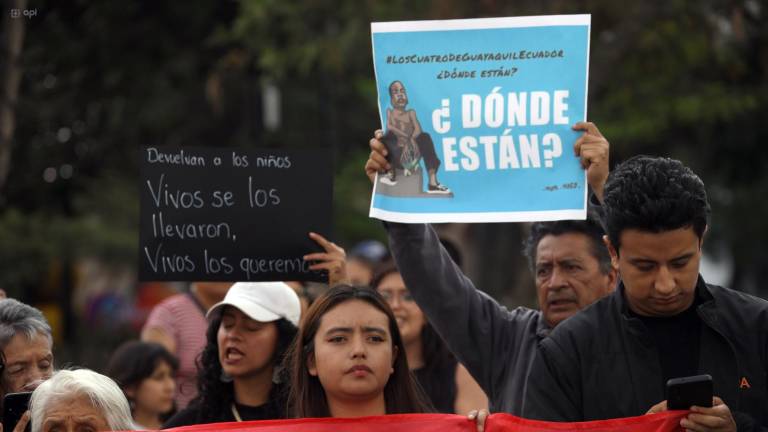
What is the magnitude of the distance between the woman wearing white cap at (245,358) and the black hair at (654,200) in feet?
6.61

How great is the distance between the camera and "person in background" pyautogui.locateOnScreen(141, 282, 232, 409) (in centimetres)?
763

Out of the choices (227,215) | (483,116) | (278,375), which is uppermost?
(483,116)

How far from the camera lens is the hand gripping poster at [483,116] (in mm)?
4980

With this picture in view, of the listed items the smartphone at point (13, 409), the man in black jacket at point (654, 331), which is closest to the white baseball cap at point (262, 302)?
the smartphone at point (13, 409)

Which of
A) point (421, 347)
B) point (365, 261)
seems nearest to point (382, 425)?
point (421, 347)

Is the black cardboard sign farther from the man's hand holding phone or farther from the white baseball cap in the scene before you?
the man's hand holding phone

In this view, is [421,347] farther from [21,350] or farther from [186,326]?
[21,350]

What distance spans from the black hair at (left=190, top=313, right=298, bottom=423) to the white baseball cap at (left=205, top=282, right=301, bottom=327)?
0.14 ft

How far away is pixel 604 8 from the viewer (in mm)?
14602

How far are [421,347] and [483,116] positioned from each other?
90.6 inches

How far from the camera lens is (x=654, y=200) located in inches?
161

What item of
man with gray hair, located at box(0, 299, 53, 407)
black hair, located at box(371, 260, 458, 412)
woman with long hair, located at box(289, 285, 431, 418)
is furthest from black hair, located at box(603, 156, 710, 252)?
black hair, located at box(371, 260, 458, 412)

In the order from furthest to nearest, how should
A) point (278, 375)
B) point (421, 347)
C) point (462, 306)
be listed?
point (421, 347), point (278, 375), point (462, 306)

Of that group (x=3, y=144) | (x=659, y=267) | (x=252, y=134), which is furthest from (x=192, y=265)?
(x=252, y=134)
